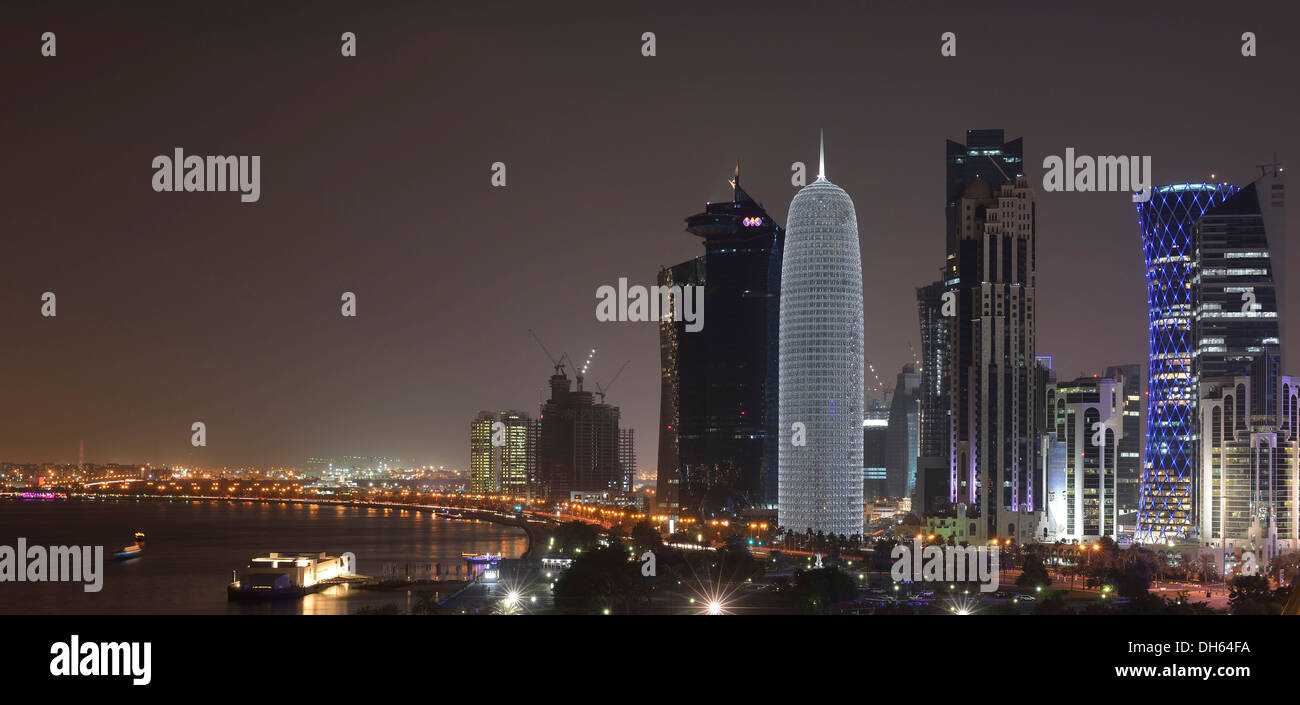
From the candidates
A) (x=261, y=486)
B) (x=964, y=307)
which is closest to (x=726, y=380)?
(x=964, y=307)

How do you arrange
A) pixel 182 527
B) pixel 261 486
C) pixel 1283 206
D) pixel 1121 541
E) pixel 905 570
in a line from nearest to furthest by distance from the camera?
pixel 905 570 → pixel 1121 541 → pixel 1283 206 → pixel 182 527 → pixel 261 486

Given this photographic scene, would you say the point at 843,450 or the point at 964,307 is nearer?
the point at 843,450

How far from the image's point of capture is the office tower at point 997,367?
244 feet

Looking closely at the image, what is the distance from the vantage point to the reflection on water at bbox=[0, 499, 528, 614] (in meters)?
53.2

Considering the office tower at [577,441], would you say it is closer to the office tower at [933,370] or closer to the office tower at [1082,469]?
the office tower at [933,370]

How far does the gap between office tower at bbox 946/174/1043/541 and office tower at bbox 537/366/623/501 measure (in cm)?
8755

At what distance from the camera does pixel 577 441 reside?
163000 millimetres

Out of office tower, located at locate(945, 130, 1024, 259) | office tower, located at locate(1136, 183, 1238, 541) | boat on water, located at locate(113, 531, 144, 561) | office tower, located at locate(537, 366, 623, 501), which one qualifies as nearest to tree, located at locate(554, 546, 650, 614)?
boat on water, located at locate(113, 531, 144, 561)

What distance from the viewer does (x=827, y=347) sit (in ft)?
236

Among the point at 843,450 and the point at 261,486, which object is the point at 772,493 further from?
the point at 261,486

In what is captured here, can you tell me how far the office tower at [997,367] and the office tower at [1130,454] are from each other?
22938 millimetres

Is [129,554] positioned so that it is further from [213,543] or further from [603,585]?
[603,585]
